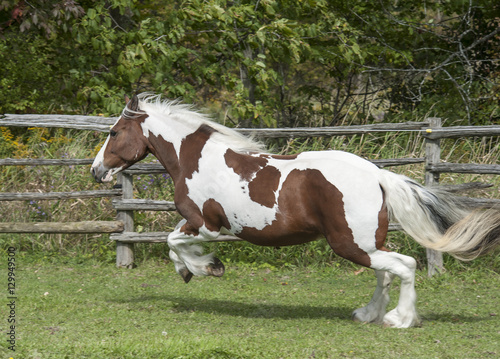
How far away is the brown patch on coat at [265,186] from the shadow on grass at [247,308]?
1.22m

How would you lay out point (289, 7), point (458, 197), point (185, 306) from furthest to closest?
point (289, 7) < point (185, 306) < point (458, 197)

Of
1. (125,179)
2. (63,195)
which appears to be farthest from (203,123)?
(63,195)

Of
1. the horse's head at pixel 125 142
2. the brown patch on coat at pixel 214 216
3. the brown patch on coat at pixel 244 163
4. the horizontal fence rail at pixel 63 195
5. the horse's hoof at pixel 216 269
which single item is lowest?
the horizontal fence rail at pixel 63 195

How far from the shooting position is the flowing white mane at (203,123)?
5555 millimetres

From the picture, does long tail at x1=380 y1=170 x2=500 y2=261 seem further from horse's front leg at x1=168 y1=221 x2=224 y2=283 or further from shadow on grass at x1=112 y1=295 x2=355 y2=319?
horse's front leg at x1=168 y1=221 x2=224 y2=283

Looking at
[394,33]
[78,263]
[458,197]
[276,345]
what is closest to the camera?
[276,345]

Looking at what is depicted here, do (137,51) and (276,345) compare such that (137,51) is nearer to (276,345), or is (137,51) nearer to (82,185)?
(82,185)

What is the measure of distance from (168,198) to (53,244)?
5.28 feet

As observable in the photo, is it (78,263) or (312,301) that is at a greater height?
(312,301)

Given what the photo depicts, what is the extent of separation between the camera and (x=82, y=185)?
8.49m

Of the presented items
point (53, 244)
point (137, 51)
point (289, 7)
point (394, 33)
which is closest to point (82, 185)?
point (53, 244)

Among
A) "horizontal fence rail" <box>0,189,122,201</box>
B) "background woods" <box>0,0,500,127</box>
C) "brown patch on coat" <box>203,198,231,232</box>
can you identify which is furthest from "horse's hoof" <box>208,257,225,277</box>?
"background woods" <box>0,0,500,127</box>

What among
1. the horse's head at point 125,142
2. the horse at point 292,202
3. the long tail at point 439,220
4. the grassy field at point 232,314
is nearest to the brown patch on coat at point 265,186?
the horse at point 292,202

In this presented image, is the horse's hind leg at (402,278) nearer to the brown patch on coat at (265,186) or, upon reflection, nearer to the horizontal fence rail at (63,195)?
the brown patch on coat at (265,186)
